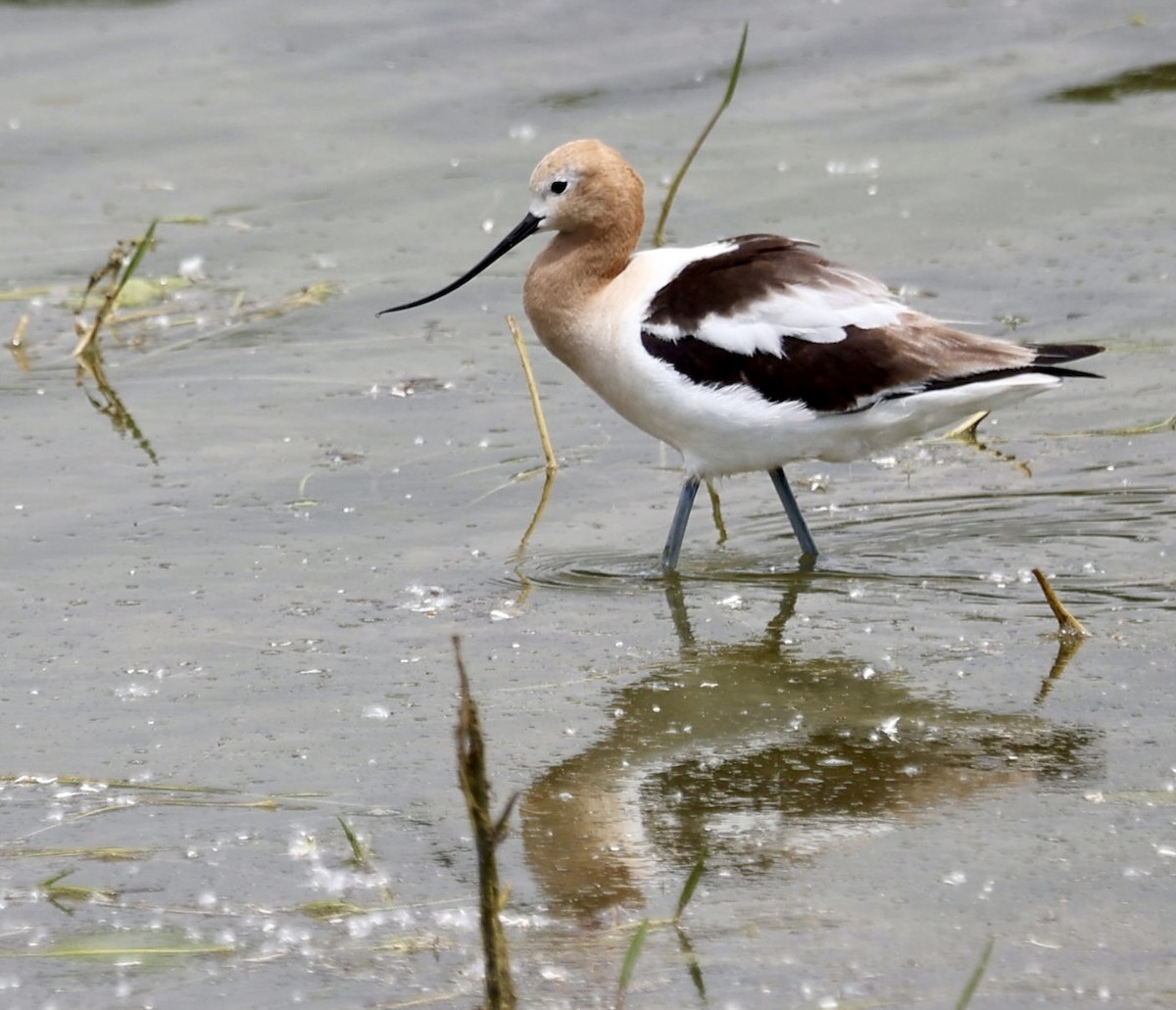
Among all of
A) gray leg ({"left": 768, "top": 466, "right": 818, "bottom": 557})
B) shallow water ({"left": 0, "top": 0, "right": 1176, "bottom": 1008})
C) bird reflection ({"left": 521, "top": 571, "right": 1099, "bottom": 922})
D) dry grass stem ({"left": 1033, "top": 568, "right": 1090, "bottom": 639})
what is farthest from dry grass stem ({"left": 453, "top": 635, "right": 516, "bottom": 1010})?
gray leg ({"left": 768, "top": 466, "right": 818, "bottom": 557})

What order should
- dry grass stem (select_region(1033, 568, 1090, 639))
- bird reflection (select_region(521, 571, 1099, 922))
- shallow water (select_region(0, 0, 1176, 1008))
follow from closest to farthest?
1. shallow water (select_region(0, 0, 1176, 1008))
2. bird reflection (select_region(521, 571, 1099, 922))
3. dry grass stem (select_region(1033, 568, 1090, 639))

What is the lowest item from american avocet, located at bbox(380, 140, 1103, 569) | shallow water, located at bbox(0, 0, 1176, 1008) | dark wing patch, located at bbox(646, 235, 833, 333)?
shallow water, located at bbox(0, 0, 1176, 1008)

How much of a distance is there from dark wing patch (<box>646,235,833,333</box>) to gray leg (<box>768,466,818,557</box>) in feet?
1.76

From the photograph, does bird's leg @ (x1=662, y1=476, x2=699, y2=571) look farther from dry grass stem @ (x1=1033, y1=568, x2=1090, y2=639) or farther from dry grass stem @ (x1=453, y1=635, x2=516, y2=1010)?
dry grass stem @ (x1=453, y1=635, x2=516, y2=1010)

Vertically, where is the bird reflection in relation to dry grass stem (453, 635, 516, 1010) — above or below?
below

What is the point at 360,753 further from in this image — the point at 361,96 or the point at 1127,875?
the point at 361,96

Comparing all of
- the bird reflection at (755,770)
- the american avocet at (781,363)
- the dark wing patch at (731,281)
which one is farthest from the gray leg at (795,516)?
the bird reflection at (755,770)

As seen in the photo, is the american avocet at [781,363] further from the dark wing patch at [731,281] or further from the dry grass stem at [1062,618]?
the dry grass stem at [1062,618]

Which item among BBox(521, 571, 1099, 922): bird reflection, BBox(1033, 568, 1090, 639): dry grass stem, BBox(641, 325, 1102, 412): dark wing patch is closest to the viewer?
BBox(521, 571, 1099, 922): bird reflection

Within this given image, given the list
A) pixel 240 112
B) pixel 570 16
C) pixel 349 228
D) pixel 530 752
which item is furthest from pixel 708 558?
pixel 570 16

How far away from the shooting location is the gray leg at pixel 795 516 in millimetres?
5691

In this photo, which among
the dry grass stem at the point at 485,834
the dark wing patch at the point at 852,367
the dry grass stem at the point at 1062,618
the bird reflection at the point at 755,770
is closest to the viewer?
the dry grass stem at the point at 485,834

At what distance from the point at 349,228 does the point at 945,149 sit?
3.03 meters

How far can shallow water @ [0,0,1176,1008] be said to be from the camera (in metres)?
3.64
